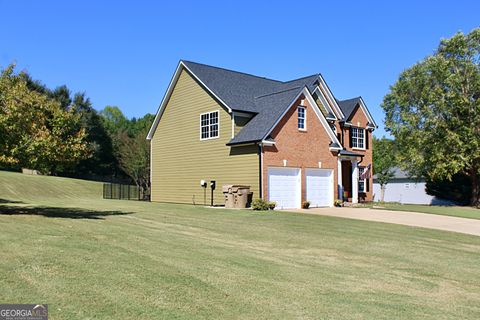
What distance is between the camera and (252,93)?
28.1 metres

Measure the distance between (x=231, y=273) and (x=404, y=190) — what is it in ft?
142

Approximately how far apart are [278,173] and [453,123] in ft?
54.7

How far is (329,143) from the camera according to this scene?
26.3 m

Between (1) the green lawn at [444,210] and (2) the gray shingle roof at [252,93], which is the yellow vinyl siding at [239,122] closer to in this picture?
(2) the gray shingle roof at [252,93]

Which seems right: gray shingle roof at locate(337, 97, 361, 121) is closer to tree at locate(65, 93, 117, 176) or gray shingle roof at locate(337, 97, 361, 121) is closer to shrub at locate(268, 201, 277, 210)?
shrub at locate(268, 201, 277, 210)

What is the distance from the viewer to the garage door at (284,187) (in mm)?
23562

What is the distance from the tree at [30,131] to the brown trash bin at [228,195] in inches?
341

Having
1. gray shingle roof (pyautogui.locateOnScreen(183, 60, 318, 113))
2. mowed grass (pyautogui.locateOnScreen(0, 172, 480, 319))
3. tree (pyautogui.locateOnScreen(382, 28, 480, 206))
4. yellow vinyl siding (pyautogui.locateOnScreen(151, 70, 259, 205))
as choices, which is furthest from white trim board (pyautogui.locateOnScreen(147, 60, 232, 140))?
tree (pyautogui.locateOnScreen(382, 28, 480, 206))

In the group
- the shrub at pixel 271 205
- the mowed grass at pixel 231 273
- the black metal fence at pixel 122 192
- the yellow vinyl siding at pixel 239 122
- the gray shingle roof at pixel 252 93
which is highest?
the gray shingle roof at pixel 252 93

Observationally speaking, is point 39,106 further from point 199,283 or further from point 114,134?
point 114,134

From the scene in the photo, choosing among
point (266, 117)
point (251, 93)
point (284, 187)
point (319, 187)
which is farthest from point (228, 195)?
point (251, 93)

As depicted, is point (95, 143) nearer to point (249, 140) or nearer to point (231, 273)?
point (249, 140)

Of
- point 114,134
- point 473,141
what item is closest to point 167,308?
point 473,141

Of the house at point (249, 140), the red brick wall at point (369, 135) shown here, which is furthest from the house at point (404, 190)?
the house at point (249, 140)
